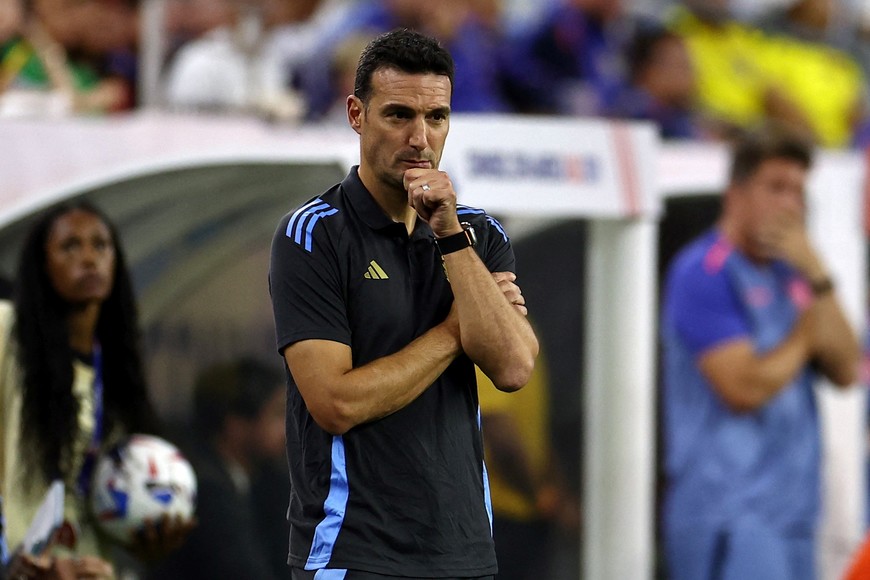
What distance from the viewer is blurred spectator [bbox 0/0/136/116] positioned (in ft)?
19.9

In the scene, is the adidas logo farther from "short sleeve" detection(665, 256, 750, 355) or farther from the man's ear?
"short sleeve" detection(665, 256, 750, 355)

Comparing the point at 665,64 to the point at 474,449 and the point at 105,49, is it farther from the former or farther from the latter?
the point at 474,449

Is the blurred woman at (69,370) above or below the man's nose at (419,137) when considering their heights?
below

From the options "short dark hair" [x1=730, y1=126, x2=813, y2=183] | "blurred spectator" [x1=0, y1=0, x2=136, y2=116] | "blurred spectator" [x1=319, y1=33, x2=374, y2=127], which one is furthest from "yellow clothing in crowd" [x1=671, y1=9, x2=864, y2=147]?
"blurred spectator" [x1=0, y1=0, x2=136, y2=116]

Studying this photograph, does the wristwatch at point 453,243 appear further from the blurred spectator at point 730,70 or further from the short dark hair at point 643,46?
the blurred spectator at point 730,70

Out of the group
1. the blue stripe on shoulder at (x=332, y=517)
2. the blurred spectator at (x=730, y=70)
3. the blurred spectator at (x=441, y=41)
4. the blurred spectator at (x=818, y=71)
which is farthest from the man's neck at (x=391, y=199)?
the blurred spectator at (x=818, y=71)

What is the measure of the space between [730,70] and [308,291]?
7464mm

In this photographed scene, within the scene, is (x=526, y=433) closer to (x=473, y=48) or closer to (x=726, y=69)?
(x=473, y=48)

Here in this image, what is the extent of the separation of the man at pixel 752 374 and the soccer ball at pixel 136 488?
2.21m

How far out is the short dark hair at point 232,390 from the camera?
6000mm

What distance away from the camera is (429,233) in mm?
2980

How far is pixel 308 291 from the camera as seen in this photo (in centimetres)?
280

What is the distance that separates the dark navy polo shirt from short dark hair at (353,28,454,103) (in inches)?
9.7

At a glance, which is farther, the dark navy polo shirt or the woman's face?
the woman's face
